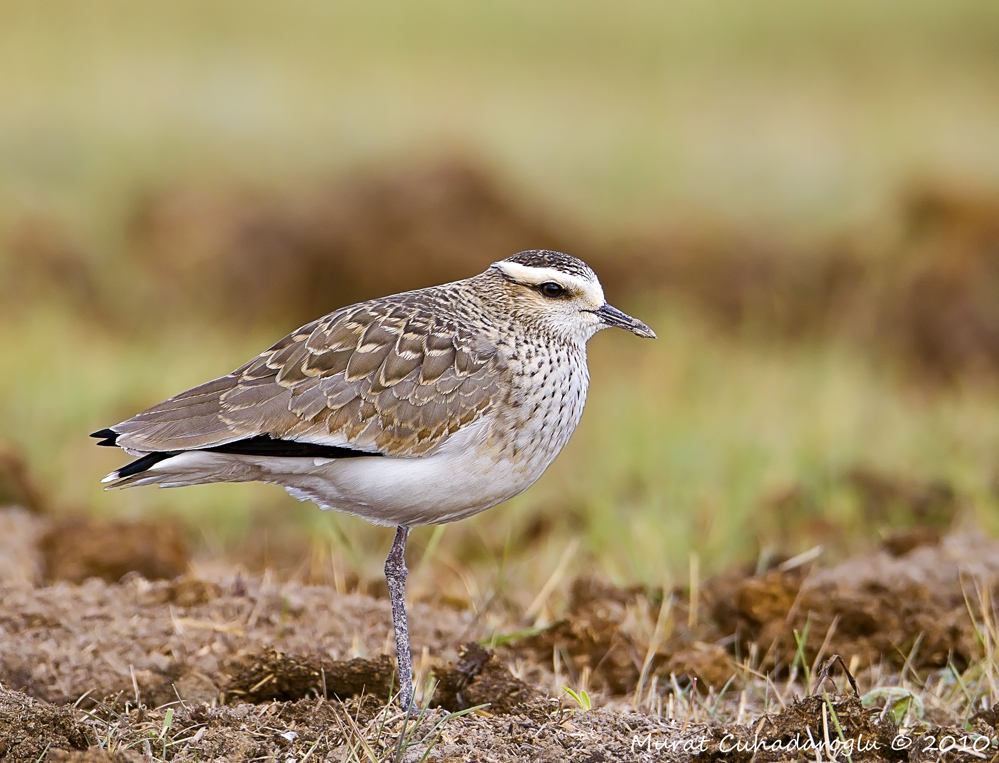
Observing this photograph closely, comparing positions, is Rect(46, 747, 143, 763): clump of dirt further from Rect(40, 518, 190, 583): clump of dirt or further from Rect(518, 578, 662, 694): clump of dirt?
Rect(40, 518, 190, 583): clump of dirt

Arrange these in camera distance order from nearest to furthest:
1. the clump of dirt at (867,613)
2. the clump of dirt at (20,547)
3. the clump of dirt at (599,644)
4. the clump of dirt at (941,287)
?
the clump of dirt at (599,644) < the clump of dirt at (867,613) < the clump of dirt at (20,547) < the clump of dirt at (941,287)

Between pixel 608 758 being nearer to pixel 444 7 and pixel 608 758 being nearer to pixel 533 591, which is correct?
Answer: pixel 533 591

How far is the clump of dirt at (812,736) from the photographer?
10.7ft

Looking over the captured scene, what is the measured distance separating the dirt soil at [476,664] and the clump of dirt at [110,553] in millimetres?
27

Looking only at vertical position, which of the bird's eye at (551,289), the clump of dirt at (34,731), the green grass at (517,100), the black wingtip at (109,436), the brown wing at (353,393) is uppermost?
the green grass at (517,100)

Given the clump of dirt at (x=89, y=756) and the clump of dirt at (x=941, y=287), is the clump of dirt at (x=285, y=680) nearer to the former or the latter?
the clump of dirt at (x=89, y=756)

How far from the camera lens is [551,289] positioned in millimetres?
4379

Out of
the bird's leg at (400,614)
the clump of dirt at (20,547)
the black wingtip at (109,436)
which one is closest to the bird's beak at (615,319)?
the bird's leg at (400,614)

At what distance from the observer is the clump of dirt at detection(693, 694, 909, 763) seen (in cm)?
327

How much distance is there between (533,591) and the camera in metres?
5.61

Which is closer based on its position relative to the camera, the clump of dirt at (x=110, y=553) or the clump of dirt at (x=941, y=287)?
the clump of dirt at (x=110, y=553)

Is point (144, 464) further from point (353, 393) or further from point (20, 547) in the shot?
point (20, 547)

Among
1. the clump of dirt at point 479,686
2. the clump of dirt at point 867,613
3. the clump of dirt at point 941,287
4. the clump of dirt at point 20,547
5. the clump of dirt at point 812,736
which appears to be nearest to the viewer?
the clump of dirt at point 812,736

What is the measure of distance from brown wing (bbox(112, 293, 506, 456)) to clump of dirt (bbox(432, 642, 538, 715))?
680mm
